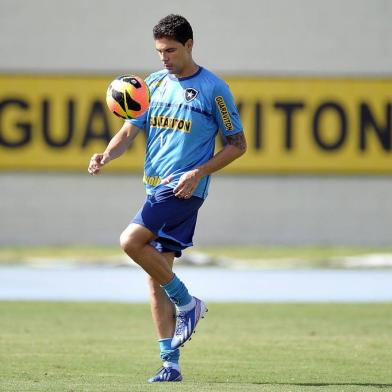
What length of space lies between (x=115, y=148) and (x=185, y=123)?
55 cm

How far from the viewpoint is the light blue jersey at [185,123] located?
8.15 m

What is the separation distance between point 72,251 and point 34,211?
1.48m

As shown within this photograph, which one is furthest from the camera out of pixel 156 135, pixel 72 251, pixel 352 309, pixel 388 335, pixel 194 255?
pixel 72 251

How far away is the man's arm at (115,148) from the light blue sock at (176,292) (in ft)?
2.93

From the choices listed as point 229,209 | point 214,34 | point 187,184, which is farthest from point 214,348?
point 214,34

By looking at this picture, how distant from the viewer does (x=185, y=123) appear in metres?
8.14

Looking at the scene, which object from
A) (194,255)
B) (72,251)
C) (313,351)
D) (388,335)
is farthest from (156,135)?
(72,251)

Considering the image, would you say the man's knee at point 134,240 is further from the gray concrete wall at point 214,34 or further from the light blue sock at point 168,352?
the gray concrete wall at point 214,34

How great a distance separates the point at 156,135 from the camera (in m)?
8.24

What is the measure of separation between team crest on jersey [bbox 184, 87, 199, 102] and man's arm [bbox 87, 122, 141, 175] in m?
0.45

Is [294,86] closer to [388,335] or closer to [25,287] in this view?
[25,287]

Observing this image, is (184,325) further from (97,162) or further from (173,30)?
(173,30)

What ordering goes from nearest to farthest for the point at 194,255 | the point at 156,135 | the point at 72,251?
the point at 156,135
the point at 194,255
the point at 72,251

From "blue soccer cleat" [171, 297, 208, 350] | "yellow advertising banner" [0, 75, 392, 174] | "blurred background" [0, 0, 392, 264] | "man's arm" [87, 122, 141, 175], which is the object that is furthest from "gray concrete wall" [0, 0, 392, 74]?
"blue soccer cleat" [171, 297, 208, 350]
